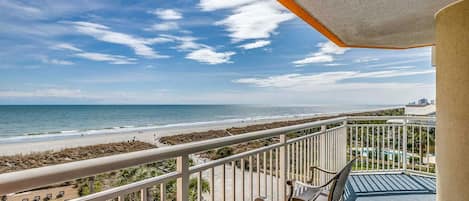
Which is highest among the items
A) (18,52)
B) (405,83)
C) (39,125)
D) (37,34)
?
(37,34)

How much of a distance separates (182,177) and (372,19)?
91.0 inches

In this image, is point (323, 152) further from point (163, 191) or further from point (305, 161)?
point (163, 191)

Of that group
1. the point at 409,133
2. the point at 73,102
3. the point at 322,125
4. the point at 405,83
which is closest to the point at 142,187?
the point at 322,125

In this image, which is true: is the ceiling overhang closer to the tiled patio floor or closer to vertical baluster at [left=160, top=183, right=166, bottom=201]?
vertical baluster at [left=160, top=183, right=166, bottom=201]

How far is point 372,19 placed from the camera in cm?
273

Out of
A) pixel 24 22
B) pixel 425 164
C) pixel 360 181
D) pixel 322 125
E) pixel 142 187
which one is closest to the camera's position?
pixel 142 187

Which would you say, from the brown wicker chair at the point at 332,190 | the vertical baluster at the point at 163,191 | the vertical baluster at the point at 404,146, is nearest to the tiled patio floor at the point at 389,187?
the vertical baluster at the point at 404,146

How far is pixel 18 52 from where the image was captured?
22.2 metres

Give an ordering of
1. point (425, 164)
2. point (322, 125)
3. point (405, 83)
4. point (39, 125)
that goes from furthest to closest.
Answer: point (39, 125), point (405, 83), point (425, 164), point (322, 125)

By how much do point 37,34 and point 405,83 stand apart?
2661cm

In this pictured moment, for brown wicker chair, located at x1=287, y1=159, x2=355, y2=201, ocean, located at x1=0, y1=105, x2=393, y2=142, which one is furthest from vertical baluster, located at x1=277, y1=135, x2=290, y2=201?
ocean, located at x1=0, y1=105, x2=393, y2=142

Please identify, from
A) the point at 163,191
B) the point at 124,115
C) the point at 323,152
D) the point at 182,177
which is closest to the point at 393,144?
the point at 323,152

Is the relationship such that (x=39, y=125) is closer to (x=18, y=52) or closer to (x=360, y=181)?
(x=18, y=52)

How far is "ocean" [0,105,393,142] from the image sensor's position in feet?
71.5
